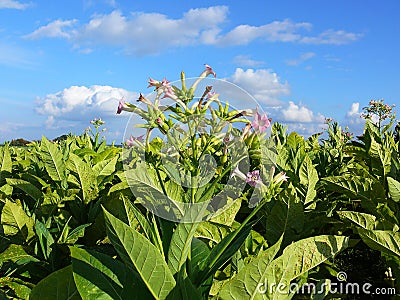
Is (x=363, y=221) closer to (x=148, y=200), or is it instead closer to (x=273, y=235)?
(x=273, y=235)

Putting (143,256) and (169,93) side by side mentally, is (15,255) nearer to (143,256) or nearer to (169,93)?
Result: (143,256)

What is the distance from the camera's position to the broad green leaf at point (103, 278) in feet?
4.74

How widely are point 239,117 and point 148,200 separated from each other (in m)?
0.59

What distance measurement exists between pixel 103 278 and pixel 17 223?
1044mm

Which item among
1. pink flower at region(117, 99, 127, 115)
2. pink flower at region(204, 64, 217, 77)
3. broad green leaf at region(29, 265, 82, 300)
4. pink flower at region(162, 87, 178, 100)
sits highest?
pink flower at region(204, 64, 217, 77)

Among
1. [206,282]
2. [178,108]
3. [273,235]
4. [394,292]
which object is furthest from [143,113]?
[394,292]

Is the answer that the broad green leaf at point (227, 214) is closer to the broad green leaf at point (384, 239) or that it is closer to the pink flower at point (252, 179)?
the pink flower at point (252, 179)

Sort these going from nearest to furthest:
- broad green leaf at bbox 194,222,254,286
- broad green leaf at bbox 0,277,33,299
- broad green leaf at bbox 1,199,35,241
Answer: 1. broad green leaf at bbox 194,222,254,286
2. broad green leaf at bbox 0,277,33,299
3. broad green leaf at bbox 1,199,35,241

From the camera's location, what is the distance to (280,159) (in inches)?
117

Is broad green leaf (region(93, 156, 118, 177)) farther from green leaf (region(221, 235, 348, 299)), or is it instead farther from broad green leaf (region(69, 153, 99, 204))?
green leaf (region(221, 235, 348, 299))

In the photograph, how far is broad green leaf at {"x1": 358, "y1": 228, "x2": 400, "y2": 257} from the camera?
2.11m

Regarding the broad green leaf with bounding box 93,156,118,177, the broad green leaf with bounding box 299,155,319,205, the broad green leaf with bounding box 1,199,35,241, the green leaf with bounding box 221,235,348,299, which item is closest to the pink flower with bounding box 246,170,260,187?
the green leaf with bounding box 221,235,348,299

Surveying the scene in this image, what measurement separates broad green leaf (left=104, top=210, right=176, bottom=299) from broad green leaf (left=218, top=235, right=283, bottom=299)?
0.19 metres

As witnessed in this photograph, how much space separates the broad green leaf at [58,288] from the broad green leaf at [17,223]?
0.90 metres
